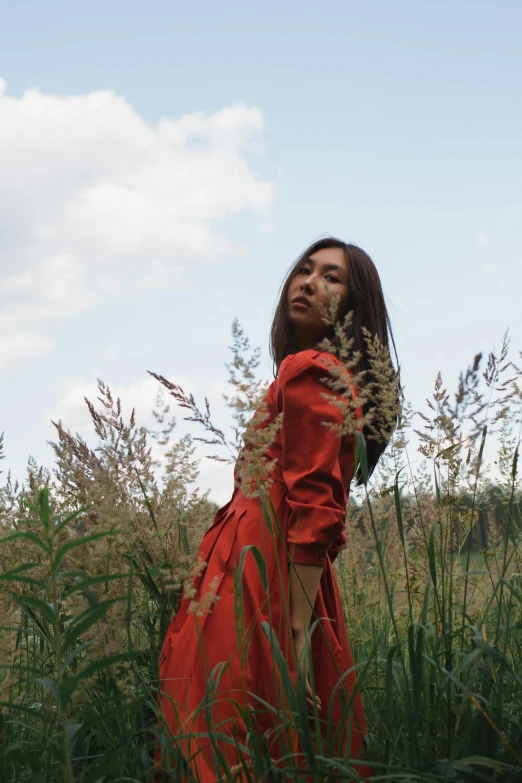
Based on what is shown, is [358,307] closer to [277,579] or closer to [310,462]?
[310,462]

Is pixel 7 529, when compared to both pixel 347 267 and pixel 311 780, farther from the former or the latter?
pixel 347 267

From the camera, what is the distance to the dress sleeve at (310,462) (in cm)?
190

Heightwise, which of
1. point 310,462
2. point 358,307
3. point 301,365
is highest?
point 358,307

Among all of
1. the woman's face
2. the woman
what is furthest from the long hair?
the woman

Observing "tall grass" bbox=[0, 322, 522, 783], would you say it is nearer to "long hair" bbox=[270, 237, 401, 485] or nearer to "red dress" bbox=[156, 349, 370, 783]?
"red dress" bbox=[156, 349, 370, 783]

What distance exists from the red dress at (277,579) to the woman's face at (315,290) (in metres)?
0.42

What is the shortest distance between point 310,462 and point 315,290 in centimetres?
82

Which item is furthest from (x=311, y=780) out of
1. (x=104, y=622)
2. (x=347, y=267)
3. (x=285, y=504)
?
(x=347, y=267)

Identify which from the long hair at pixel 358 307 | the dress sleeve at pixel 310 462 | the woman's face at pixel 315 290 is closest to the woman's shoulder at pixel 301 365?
the dress sleeve at pixel 310 462

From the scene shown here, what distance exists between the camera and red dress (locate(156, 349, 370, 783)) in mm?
1741

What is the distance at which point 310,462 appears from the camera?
6.48 feet

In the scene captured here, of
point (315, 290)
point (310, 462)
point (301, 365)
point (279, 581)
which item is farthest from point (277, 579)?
point (315, 290)

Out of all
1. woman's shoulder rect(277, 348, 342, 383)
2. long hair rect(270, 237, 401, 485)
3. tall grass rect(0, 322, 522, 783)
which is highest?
long hair rect(270, 237, 401, 485)

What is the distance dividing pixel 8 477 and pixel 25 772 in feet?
3.19
